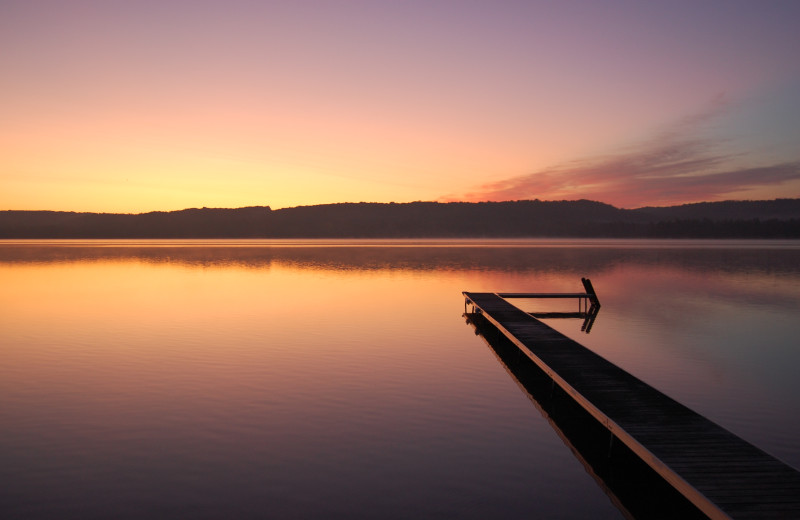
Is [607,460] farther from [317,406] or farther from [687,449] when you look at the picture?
[317,406]

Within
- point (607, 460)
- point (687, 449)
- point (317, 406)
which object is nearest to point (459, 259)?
point (317, 406)

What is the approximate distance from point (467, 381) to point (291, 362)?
193 inches

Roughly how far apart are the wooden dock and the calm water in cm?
95

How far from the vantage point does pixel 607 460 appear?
9.27 m

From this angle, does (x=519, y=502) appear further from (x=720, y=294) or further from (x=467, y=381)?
(x=720, y=294)

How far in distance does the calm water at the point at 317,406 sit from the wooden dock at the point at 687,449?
954 millimetres

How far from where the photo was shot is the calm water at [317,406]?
25.7 ft

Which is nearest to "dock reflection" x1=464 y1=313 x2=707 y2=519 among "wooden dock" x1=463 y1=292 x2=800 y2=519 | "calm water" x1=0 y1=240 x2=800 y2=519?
"calm water" x1=0 y1=240 x2=800 y2=519

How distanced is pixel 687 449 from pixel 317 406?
6.78m

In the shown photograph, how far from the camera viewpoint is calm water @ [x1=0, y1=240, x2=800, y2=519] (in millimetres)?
7836

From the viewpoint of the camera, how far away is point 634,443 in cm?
817

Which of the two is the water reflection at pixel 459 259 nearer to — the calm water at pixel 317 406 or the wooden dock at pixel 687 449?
the calm water at pixel 317 406

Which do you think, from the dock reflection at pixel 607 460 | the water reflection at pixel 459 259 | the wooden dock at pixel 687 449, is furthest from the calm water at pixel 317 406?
the water reflection at pixel 459 259

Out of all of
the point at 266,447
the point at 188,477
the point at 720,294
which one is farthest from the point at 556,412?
the point at 720,294
